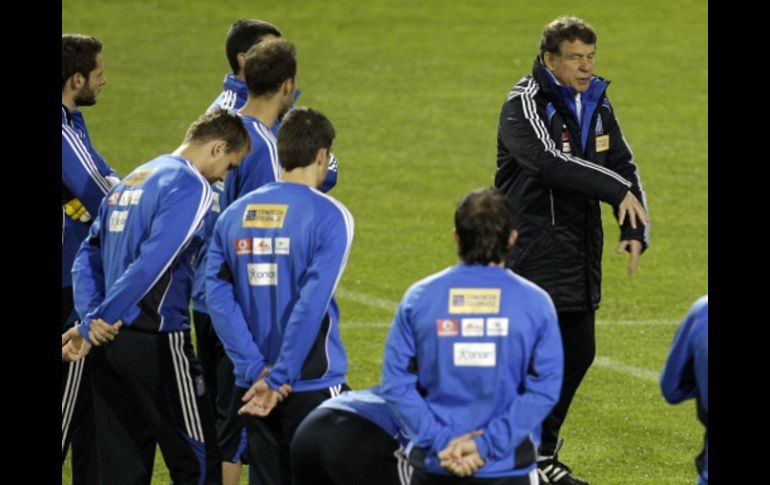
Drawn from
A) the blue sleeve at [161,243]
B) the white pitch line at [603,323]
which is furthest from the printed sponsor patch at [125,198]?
the white pitch line at [603,323]

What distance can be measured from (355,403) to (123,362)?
1.23m

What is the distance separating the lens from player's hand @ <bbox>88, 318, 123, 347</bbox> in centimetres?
595

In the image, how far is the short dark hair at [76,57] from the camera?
6.64 meters

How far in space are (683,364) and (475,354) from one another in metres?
0.68

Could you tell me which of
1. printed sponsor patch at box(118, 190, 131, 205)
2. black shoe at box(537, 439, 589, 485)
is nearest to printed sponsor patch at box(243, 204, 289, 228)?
printed sponsor patch at box(118, 190, 131, 205)

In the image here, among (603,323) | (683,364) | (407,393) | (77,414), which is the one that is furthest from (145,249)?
(603,323)

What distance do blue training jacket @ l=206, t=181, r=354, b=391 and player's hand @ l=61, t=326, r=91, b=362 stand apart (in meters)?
0.70

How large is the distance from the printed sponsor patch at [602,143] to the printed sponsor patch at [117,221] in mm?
2418

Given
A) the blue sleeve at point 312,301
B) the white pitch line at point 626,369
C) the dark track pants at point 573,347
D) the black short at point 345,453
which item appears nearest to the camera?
the black short at point 345,453

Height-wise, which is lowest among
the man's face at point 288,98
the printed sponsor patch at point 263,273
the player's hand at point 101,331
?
the player's hand at point 101,331

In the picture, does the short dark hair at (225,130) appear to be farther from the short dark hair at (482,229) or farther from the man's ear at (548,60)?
the man's ear at (548,60)

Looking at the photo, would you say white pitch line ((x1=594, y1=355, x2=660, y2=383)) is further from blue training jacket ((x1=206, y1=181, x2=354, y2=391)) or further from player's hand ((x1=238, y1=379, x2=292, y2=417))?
player's hand ((x1=238, y1=379, x2=292, y2=417))
